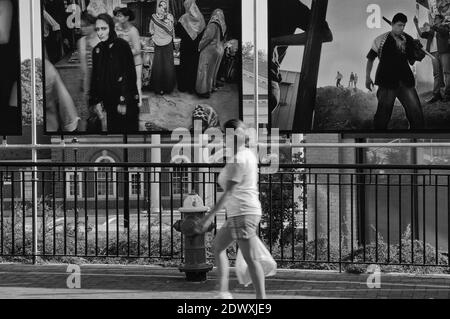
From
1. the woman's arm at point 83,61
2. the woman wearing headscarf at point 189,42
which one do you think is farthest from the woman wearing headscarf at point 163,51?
the woman's arm at point 83,61

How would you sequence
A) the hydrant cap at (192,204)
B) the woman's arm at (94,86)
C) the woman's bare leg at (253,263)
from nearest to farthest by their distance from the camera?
the woman's bare leg at (253,263)
the hydrant cap at (192,204)
the woman's arm at (94,86)

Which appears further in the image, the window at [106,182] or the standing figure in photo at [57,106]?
the standing figure in photo at [57,106]

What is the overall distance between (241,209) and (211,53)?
400 cm

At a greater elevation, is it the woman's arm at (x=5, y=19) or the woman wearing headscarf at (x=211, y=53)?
the woman's arm at (x=5, y=19)

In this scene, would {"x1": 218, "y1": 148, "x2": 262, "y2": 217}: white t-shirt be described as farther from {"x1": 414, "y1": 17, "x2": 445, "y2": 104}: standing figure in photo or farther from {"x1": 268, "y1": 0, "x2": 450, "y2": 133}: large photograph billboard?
{"x1": 414, "y1": 17, "x2": 445, "y2": 104}: standing figure in photo

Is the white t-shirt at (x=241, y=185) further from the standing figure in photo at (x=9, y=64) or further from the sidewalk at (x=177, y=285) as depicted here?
the standing figure in photo at (x=9, y=64)

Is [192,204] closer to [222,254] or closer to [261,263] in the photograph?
[222,254]

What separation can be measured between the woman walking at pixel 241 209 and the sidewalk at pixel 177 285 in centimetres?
84

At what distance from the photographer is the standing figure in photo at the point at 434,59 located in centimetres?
1034

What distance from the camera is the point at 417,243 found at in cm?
1095

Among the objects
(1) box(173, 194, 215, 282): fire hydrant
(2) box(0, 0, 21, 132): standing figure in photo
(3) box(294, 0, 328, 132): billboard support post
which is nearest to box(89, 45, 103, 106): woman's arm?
(2) box(0, 0, 21, 132): standing figure in photo
